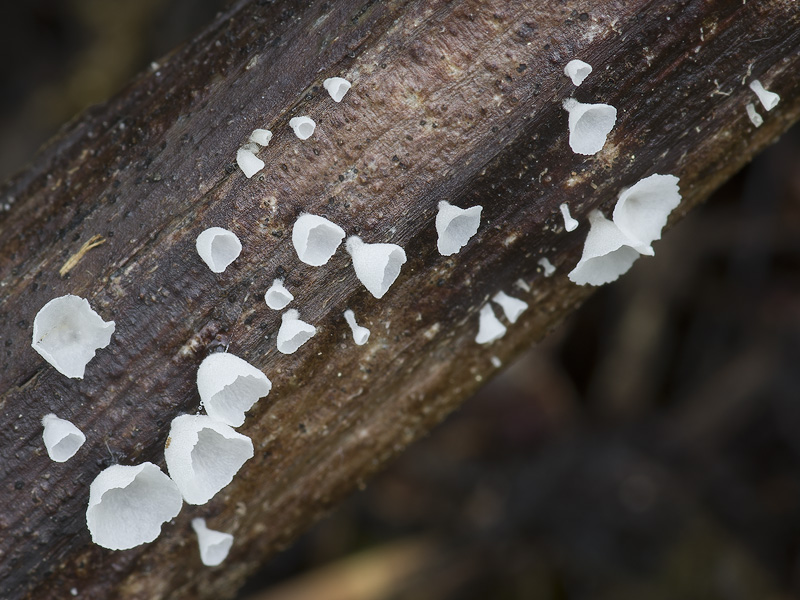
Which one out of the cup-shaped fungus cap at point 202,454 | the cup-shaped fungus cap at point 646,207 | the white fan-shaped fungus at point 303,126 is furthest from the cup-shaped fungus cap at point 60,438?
the cup-shaped fungus cap at point 646,207

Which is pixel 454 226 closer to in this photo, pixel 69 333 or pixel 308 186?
pixel 308 186

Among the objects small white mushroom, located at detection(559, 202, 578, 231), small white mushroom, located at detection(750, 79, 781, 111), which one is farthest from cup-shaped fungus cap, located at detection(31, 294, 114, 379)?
small white mushroom, located at detection(750, 79, 781, 111)

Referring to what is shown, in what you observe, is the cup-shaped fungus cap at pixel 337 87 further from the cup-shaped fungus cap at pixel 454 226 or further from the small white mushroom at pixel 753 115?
the small white mushroom at pixel 753 115

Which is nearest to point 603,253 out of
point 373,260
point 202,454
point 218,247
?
point 373,260

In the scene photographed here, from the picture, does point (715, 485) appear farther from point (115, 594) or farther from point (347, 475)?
point (115, 594)

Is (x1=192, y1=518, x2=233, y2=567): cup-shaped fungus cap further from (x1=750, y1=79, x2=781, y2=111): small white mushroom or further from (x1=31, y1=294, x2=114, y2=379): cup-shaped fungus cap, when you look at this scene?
(x1=750, y1=79, x2=781, y2=111): small white mushroom
